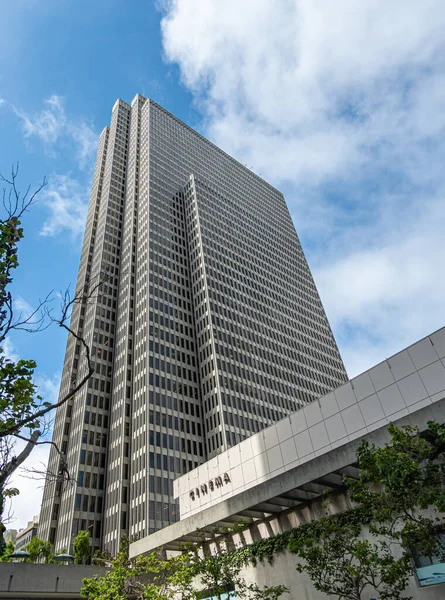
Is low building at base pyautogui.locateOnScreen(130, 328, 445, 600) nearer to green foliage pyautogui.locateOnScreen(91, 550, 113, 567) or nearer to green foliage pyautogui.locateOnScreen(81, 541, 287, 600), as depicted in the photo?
green foliage pyautogui.locateOnScreen(81, 541, 287, 600)

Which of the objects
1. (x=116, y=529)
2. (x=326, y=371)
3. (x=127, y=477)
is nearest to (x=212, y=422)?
(x=127, y=477)

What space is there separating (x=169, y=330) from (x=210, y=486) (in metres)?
55.1

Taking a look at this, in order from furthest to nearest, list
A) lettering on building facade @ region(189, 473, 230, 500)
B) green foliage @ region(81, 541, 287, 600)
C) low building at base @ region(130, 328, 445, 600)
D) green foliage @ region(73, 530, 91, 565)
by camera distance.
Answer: green foliage @ region(73, 530, 91, 565)
lettering on building facade @ region(189, 473, 230, 500)
green foliage @ region(81, 541, 287, 600)
low building at base @ region(130, 328, 445, 600)

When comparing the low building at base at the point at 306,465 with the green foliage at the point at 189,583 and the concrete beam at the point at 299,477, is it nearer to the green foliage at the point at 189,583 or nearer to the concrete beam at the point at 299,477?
the concrete beam at the point at 299,477

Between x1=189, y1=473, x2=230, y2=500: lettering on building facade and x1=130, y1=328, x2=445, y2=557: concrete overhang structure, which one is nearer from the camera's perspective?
x1=130, y1=328, x2=445, y2=557: concrete overhang structure

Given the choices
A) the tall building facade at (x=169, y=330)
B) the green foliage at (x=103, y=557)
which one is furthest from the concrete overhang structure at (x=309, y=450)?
the tall building facade at (x=169, y=330)

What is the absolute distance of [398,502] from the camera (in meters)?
14.4

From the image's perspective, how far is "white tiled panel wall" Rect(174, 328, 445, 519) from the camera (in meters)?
27.3

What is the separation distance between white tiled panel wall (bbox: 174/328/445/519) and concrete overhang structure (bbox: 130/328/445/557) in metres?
0.06

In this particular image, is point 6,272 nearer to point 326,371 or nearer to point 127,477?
point 127,477

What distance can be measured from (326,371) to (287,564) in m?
93.8

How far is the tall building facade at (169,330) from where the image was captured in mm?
74500

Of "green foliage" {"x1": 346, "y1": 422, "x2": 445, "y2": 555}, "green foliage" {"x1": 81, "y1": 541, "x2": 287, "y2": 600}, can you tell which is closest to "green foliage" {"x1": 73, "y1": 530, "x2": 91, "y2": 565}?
"green foliage" {"x1": 81, "y1": 541, "x2": 287, "y2": 600}

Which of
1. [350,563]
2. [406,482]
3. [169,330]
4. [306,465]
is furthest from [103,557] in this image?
[169,330]
